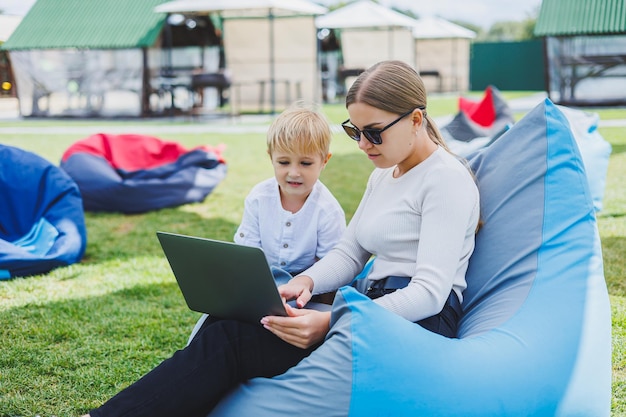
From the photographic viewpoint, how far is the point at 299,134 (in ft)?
8.89

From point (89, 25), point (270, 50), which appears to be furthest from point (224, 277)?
point (89, 25)

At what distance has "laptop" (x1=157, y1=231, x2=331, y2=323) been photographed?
81.1 inches

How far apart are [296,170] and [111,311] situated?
5.18 ft

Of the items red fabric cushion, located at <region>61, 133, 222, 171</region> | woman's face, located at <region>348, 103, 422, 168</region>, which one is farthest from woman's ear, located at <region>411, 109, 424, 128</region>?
red fabric cushion, located at <region>61, 133, 222, 171</region>

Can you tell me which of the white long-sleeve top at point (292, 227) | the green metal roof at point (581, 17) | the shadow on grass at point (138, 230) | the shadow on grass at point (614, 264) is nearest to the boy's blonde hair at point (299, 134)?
the white long-sleeve top at point (292, 227)

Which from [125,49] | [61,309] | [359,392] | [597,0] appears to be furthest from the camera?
[125,49]

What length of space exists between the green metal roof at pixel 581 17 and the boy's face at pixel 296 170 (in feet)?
44.2

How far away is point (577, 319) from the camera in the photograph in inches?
86.9

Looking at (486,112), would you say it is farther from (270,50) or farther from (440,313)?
(270,50)

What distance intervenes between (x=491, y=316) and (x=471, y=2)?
185 m

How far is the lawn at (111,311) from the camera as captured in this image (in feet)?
9.43

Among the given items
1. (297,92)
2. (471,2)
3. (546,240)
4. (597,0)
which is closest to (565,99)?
(597,0)

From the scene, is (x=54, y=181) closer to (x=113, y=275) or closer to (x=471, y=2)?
(x=113, y=275)

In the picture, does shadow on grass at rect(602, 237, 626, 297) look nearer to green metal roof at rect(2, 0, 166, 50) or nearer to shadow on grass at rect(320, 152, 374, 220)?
shadow on grass at rect(320, 152, 374, 220)
